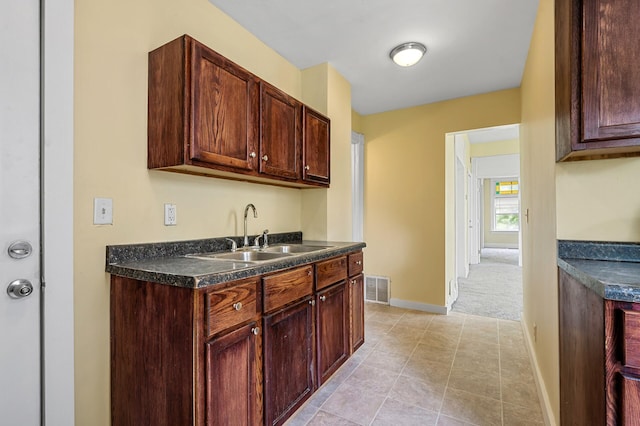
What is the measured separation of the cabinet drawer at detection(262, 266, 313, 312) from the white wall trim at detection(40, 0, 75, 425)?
0.84 m

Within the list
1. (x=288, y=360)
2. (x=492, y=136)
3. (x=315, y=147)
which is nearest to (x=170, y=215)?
(x=288, y=360)

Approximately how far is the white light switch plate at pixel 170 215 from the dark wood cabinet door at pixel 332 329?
98 cm

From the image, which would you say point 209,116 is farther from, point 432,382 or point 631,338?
point 432,382

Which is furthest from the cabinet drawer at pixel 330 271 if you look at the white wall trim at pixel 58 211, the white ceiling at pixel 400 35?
the white ceiling at pixel 400 35

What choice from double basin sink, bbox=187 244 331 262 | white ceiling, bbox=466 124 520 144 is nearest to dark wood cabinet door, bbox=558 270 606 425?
double basin sink, bbox=187 244 331 262

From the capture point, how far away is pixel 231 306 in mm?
1277

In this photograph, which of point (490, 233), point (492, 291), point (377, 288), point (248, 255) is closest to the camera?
point (248, 255)

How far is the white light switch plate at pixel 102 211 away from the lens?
1.39m

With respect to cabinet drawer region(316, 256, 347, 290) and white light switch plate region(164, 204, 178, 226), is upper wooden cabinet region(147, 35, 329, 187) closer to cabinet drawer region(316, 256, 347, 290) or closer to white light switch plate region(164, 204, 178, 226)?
white light switch plate region(164, 204, 178, 226)

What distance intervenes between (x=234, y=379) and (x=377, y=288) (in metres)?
2.95

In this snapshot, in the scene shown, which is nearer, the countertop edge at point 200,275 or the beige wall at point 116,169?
the countertop edge at point 200,275

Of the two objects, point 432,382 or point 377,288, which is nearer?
point 432,382

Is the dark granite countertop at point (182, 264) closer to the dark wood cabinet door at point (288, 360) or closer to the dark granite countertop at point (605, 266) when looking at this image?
the dark wood cabinet door at point (288, 360)

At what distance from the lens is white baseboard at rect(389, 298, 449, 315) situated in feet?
11.7
